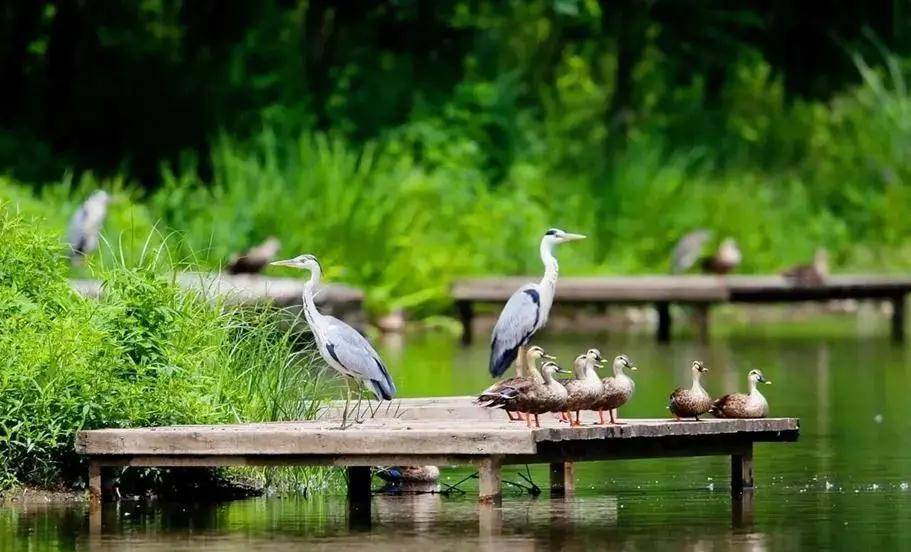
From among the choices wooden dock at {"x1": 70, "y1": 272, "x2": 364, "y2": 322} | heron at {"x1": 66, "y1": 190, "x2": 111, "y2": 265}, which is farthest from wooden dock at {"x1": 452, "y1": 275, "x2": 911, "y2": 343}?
heron at {"x1": 66, "y1": 190, "x2": 111, "y2": 265}

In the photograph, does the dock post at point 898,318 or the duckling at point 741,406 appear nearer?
the duckling at point 741,406

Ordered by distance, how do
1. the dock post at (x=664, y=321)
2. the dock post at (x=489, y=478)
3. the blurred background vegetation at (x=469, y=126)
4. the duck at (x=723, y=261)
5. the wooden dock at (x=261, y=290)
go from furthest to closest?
the blurred background vegetation at (x=469, y=126) < the duck at (x=723, y=261) < the dock post at (x=664, y=321) < the wooden dock at (x=261, y=290) < the dock post at (x=489, y=478)

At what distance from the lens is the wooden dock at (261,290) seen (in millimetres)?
14094

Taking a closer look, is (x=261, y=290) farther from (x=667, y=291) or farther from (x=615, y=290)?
(x=667, y=291)

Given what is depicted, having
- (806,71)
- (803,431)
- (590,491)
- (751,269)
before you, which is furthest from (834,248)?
(590,491)

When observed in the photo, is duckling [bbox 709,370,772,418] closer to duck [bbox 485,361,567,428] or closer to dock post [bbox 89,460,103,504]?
duck [bbox 485,361,567,428]

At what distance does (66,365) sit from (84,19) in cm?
2021

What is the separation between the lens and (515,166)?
33.2 m

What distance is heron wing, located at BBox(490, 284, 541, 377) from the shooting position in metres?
14.7

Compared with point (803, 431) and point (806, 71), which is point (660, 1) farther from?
point (803, 431)

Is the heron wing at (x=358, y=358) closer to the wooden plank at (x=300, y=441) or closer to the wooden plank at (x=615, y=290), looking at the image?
the wooden plank at (x=300, y=441)

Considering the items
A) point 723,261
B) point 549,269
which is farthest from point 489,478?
point 723,261

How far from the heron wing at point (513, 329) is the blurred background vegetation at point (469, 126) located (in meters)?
13.6

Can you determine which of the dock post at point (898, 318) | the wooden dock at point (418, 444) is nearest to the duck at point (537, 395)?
the wooden dock at point (418, 444)
